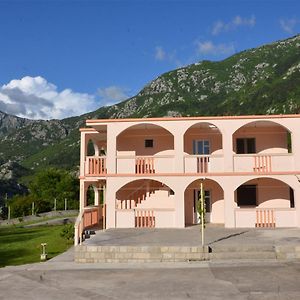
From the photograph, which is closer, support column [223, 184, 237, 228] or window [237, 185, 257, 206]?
support column [223, 184, 237, 228]

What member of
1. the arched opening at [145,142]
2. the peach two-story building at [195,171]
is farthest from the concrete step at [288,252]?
the arched opening at [145,142]

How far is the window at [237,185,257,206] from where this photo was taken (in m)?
24.1

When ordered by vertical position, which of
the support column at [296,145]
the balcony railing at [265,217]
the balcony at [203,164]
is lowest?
the balcony railing at [265,217]

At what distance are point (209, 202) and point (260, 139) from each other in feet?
16.0

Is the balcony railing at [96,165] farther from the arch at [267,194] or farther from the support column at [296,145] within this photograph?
the support column at [296,145]

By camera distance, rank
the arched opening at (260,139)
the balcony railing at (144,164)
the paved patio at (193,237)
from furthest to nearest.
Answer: the arched opening at (260,139)
the balcony railing at (144,164)
the paved patio at (193,237)

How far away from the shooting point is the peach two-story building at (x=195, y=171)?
872 inches

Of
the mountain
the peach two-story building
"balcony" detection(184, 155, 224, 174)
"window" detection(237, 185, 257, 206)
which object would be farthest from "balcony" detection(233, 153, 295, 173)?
the mountain

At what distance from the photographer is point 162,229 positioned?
851 inches

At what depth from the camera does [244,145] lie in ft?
80.5

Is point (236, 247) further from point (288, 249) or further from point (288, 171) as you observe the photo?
point (288, 171)

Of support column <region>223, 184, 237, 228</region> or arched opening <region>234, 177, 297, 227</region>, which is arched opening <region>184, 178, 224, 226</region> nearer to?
arched opening <region>234, 177, 297, 227</region>

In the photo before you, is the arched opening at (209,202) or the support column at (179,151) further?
the arched opening at (209,202)

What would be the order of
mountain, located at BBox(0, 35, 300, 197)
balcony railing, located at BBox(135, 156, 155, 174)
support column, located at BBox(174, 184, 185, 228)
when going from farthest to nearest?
mountain, located at BBox(0, 35, 300, 197)
balcony railing, located at BBox(135, 156, 155, 174)
support column, located at BBox(174, 184, 185, 228)
